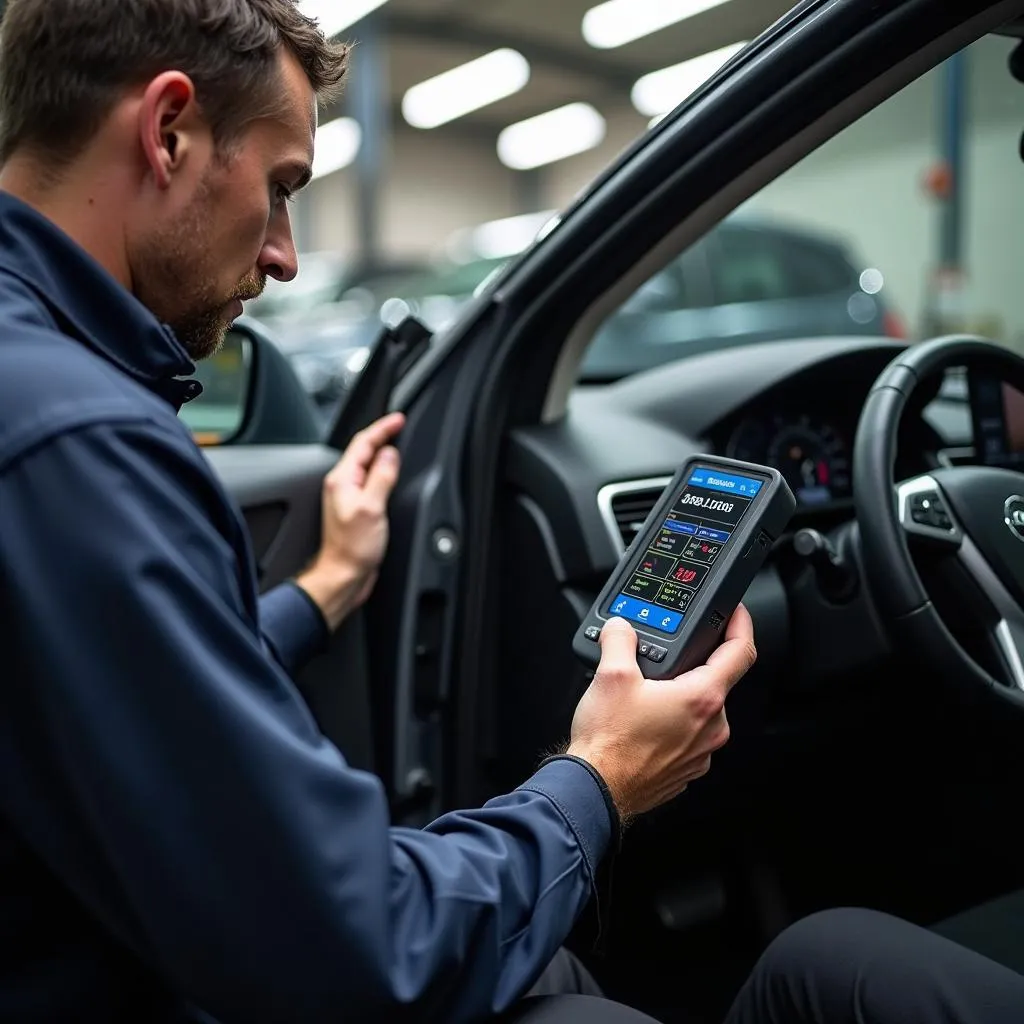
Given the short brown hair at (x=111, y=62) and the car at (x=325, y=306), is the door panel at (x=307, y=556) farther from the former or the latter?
the car at (x=325, y=306)

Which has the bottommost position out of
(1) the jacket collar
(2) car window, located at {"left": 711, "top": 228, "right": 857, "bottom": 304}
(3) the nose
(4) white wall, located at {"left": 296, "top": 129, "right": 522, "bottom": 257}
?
(4) white wall, located at {"left": 296, "top": 129, "right": 522, "bottom": 257}

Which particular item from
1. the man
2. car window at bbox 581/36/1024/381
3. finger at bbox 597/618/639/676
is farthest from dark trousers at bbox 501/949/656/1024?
car window at bbox 581/36/1024/381

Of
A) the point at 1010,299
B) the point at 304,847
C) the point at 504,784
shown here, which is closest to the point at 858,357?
the point at 504,784

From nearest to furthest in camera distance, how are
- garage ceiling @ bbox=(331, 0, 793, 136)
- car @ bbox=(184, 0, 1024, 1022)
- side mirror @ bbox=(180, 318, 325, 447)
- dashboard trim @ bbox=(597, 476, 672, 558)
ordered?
car @ bbox=(184, 0, 1024, 1022)
dashboard trim @ bbox=(597, 476, 672, 558)
side mirror @ bbox=(180, 318, 325, 447)
garage ceiling @ bbox=(331, 0, 793, 136)

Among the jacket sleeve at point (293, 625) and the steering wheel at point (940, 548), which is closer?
the steering wheel at point (940, 548)

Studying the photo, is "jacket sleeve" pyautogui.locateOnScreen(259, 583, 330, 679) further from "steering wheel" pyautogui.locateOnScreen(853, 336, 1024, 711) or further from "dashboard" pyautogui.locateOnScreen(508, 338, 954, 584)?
"steering wheel" pyautogui.locateOnScreen(853, 336, 1024, 711)

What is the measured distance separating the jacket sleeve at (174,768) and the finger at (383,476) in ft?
2.89

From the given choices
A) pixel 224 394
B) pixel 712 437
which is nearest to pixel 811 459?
pixel 712 437

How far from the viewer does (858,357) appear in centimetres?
167

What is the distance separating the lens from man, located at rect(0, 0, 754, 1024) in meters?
0.65

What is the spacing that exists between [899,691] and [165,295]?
43.6 inches

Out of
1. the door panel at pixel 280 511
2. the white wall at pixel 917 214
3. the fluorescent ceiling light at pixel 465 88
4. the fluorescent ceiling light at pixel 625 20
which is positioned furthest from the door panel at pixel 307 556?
the fluorescent ceiling light at pixel 465 88

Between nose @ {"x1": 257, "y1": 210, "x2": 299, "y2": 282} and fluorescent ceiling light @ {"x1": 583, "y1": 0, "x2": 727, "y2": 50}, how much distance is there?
6.61 m

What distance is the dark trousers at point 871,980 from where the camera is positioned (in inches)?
39.1
